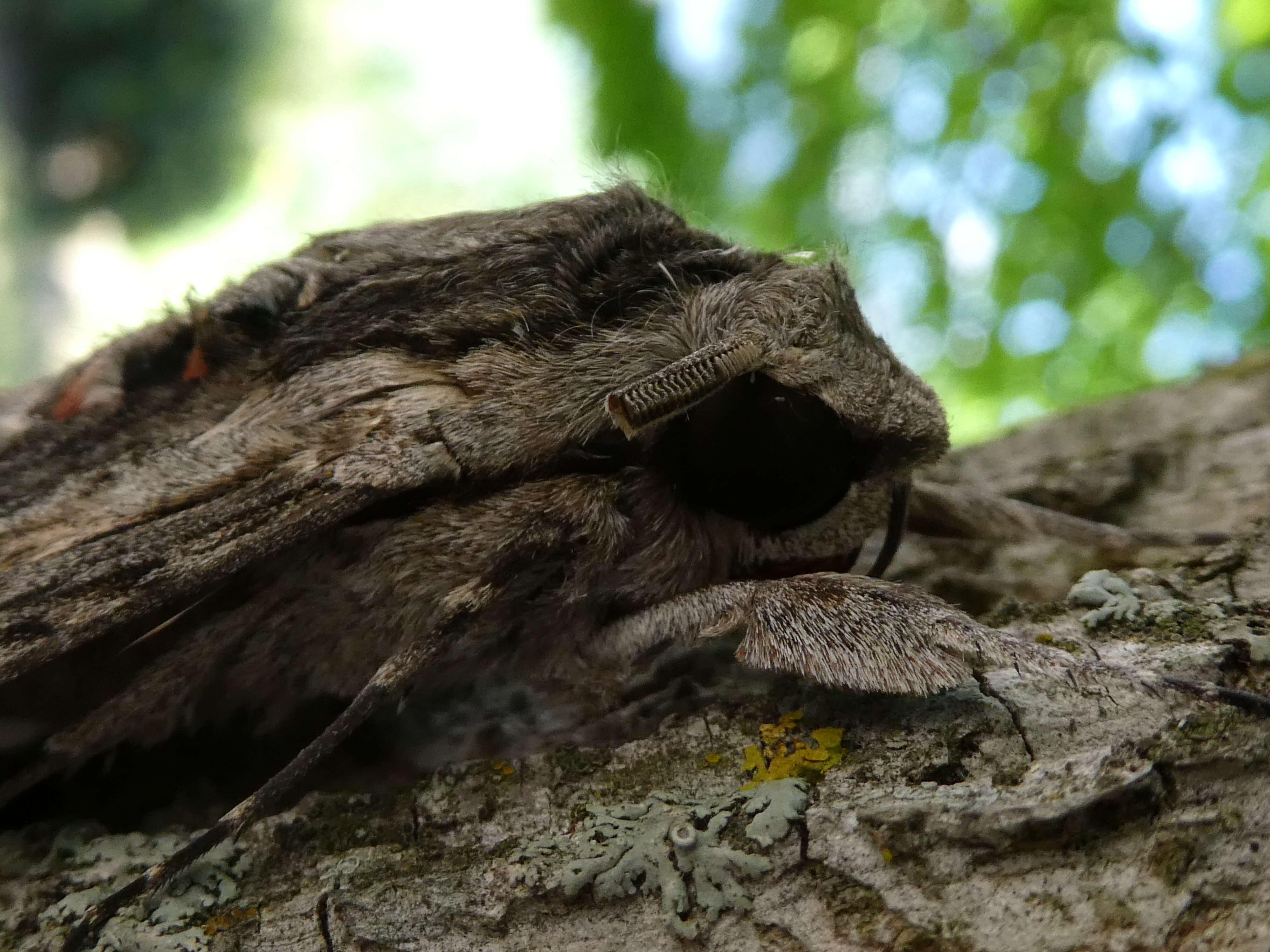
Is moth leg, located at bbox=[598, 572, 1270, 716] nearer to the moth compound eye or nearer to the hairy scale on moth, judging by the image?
the hairy scale on moth

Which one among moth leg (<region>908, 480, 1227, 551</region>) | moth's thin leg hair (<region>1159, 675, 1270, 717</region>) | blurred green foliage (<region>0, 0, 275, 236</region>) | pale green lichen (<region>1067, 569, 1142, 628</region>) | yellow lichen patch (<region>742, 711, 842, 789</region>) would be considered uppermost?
blurred green foliage (<region>0, 0, 275, 236</region>)

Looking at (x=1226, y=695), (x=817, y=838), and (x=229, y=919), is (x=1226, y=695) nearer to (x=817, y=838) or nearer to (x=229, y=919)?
(x=817, y=838)

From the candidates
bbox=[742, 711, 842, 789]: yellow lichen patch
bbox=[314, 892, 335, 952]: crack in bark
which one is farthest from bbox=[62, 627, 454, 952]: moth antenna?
bbox=[742, 711, 842, 789]: yellow lichen patch

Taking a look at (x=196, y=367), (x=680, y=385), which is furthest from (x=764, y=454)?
(x=196, y=367)

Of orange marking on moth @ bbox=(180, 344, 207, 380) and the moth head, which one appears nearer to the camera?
the moth head

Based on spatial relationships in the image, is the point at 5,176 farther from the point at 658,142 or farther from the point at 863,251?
the point at 863,251

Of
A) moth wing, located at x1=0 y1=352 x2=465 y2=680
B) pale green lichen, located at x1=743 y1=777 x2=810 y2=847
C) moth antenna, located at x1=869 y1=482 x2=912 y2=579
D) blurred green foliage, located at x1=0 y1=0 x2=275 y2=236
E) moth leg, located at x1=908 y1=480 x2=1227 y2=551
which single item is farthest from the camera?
blurred green foliage, located at x1=0 y1=0 x2=275 y2=236

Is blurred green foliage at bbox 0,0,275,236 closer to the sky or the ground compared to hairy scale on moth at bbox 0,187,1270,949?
closer to the sky
